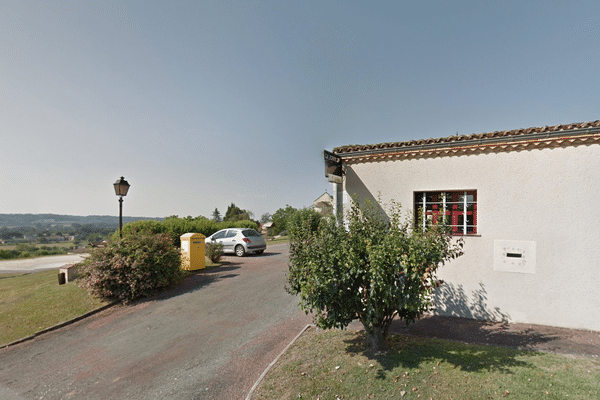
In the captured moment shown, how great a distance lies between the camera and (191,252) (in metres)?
11.4

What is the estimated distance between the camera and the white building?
521 centimetres

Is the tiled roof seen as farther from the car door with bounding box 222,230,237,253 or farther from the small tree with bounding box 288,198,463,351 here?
the car door with bounding box 222,230,237,253

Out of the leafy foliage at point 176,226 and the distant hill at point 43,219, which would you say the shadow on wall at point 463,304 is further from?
the distant hill at point 43,219

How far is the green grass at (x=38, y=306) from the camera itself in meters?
6.91

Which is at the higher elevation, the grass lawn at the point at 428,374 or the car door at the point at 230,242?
the car door at the point at 230,242

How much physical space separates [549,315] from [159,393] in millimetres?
7275

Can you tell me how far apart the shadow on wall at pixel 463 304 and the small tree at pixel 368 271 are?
7.37ft

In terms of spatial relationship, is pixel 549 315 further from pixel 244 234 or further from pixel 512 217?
pixel 244 234

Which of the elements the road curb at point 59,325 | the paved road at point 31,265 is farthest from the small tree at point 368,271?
the paved road at point 31,265

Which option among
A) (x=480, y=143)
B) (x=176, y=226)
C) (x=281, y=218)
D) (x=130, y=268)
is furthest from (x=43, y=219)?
(x=480, y=143)

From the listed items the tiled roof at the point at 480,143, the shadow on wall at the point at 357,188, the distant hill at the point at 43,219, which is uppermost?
the tiled roof at the point at 480,143

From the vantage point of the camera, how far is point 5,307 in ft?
27.3

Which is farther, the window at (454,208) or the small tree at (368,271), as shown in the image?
the window at (454,208)

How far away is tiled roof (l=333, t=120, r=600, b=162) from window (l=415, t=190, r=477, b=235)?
95cm
